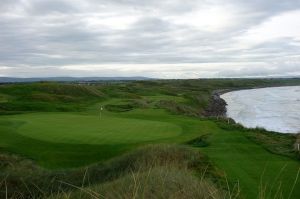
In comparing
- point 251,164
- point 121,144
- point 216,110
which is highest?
point 251,164

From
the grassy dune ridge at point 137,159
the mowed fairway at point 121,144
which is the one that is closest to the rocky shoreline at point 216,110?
the grassy dune ridge at point 137,159

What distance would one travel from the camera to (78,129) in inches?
950

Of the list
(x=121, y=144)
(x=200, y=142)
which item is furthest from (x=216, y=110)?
(x=121, y=144)

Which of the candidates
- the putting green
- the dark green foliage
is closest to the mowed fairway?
the putting green

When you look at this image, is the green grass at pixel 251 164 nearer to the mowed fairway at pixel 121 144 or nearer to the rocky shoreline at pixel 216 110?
the mowed fairway at pixel 121 144

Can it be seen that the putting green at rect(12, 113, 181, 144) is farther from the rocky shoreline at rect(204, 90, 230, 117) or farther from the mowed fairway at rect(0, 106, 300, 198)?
the rocky shoreline at rect(204, 90, 230, 117)

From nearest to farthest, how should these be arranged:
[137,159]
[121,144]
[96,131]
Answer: [137,159], [121,144], [96,131]

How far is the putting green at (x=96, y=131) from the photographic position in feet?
68.8

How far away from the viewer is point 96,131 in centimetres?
2344

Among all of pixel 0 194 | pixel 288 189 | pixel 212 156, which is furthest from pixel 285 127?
pixel 0 194

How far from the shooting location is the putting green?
2097 cm

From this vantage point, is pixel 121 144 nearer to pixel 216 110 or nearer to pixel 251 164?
pixel 251 164

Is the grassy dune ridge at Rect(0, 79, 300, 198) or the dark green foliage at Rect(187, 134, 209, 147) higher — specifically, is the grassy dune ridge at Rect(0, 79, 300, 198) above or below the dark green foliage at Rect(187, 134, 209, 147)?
above

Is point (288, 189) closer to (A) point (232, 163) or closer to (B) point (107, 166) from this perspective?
(A) point (232, 163)
